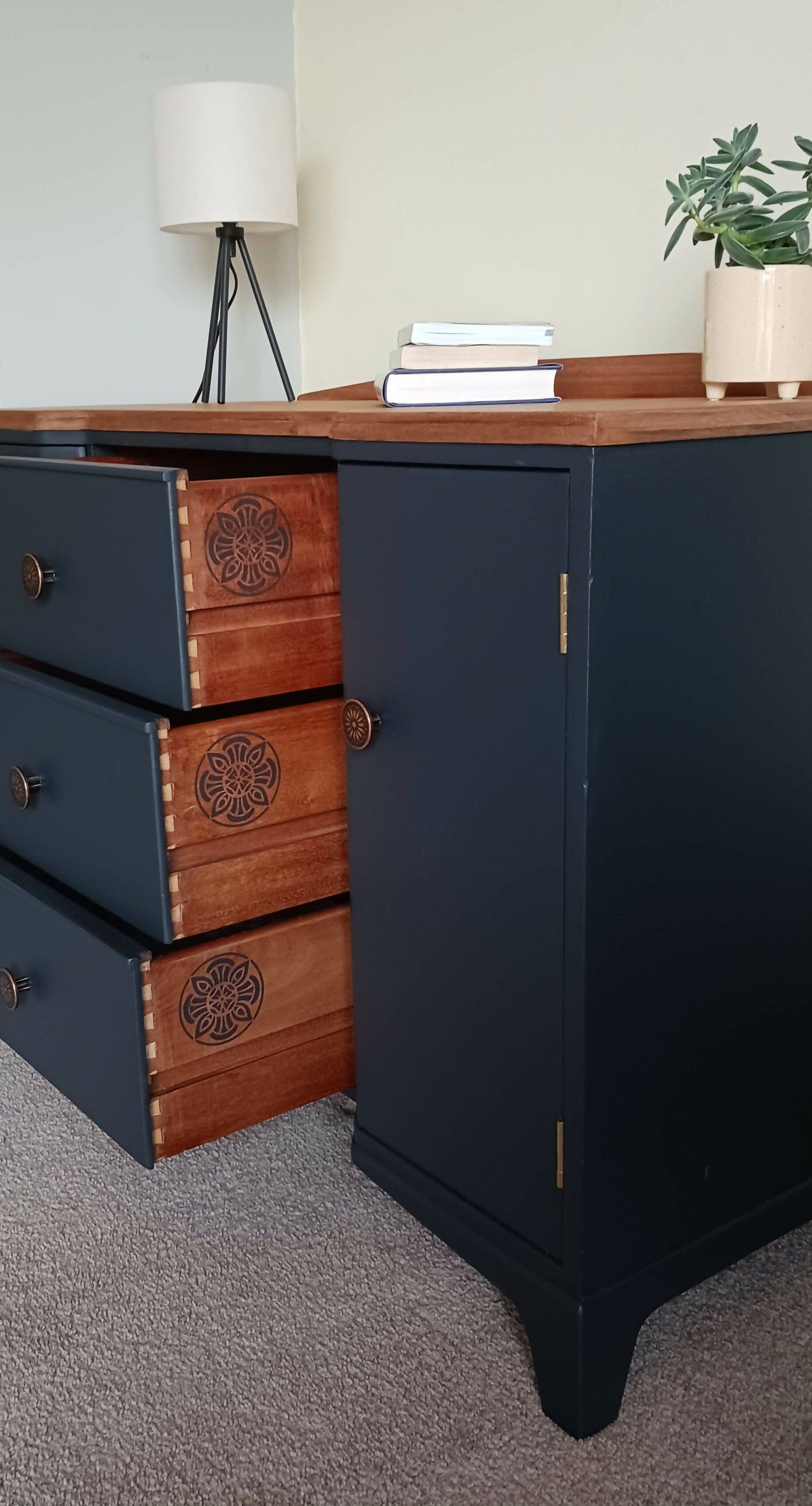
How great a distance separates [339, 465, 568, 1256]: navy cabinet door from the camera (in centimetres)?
82

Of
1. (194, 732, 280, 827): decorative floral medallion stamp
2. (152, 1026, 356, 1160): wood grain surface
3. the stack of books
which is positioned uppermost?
the stack of books

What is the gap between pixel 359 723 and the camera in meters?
0.98

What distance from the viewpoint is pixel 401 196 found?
182cm

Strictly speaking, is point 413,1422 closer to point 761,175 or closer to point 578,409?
point 578,409

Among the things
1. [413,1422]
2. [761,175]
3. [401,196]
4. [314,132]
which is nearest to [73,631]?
[413,1422]

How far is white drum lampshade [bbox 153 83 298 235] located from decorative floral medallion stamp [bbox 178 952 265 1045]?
3.75 feet

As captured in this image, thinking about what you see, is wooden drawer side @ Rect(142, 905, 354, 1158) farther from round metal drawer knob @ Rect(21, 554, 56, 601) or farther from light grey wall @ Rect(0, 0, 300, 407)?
light grey wall @ Rect(0, 0, 300, 407)

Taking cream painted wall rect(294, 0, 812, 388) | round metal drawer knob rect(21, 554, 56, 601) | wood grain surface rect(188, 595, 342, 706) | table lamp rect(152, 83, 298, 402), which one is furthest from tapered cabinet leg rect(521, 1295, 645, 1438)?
table lamp rect(152, 83, 298, 402)

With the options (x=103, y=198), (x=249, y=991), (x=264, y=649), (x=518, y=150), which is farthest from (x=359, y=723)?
(x=103, y=198)

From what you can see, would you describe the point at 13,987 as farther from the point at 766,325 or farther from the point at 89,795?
the point at 766,325

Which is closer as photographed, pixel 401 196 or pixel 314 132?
pixel 401 196

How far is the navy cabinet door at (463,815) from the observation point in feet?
2.70

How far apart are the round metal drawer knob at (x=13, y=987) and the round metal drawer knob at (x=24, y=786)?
170mm

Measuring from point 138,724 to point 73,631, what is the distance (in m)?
0.21
